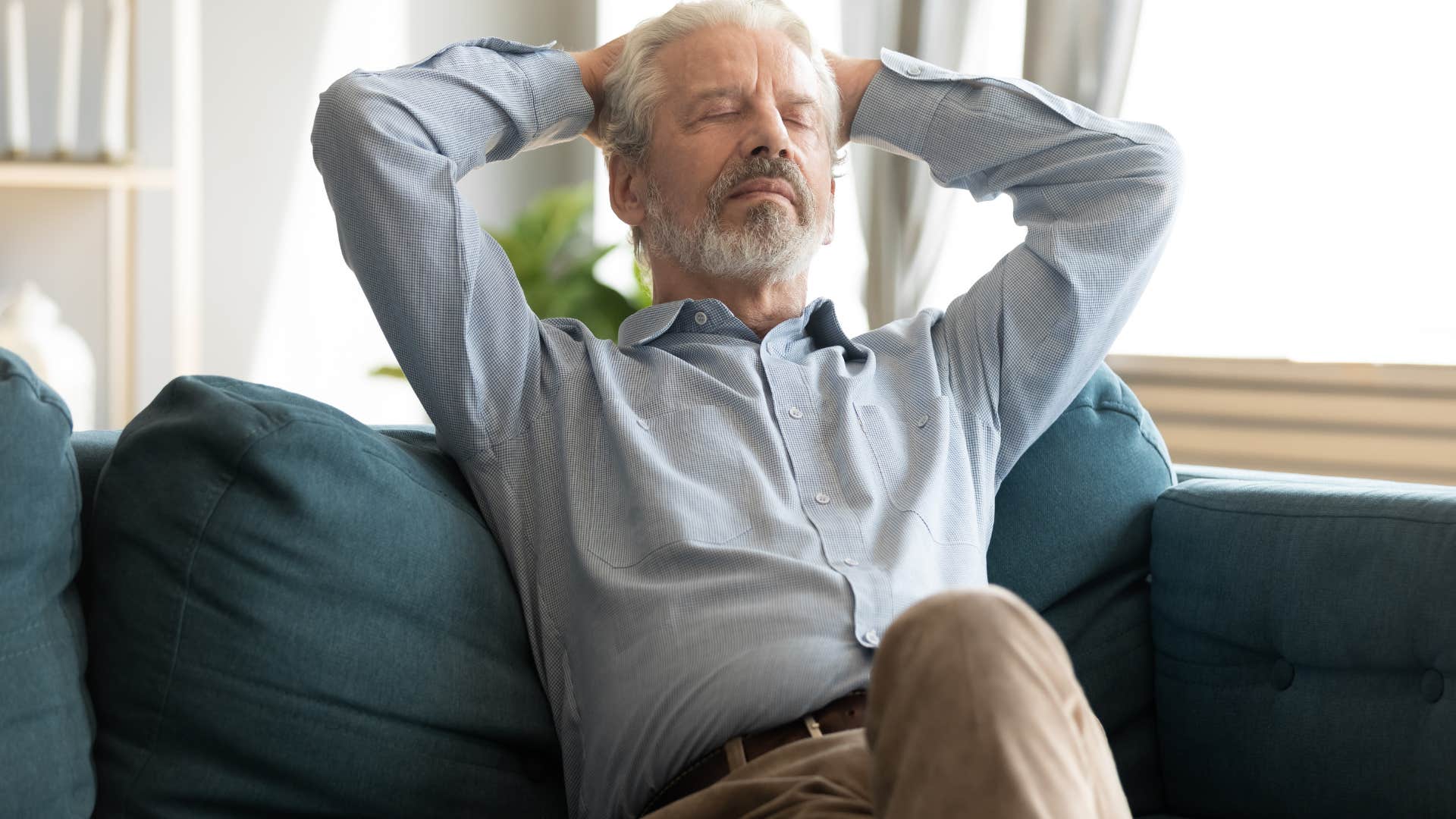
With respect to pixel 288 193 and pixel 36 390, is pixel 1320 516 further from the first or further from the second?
pixel 288 193

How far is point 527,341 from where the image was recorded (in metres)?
1.54

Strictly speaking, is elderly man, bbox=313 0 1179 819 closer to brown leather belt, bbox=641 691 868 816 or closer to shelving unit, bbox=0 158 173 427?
brown leather belt, bbox=641 691 868 816

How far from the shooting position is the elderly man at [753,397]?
1099 millimetres

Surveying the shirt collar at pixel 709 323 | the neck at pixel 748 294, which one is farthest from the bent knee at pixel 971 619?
the neck at pixel 748 294

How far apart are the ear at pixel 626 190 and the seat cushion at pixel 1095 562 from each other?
64 centimetres

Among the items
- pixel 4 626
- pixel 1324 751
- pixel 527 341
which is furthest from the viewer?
pixel 527 341

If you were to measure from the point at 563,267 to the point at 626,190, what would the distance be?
2.25 metres

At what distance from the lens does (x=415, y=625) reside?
127cm

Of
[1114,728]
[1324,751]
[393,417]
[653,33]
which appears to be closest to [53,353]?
[393,417]

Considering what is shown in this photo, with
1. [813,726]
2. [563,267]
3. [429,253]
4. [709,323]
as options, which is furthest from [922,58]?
[813,726]

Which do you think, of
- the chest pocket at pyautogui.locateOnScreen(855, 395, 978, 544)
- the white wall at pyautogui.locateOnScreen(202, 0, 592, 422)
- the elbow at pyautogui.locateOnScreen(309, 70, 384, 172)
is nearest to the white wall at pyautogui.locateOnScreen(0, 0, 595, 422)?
the white wall at pyautogui.locateOnScreen(202, 0, 592, 422)

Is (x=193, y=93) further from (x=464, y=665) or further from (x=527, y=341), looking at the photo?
A: (x=464, y=665)

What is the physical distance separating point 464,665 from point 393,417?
3.21m

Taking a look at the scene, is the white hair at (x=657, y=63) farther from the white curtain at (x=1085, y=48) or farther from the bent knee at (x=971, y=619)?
the white curtain at (x=1085, y=48)
